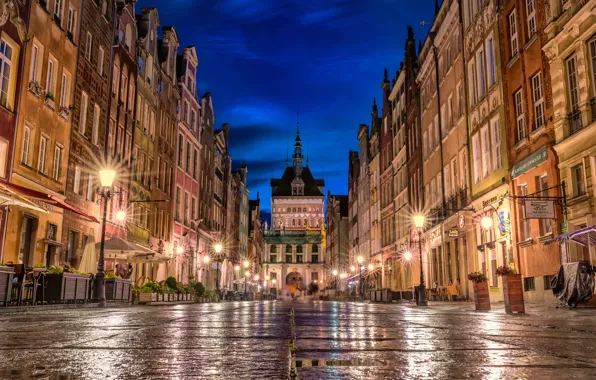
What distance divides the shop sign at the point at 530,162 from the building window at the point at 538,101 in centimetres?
124

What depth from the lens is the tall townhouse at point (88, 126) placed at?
25281mm

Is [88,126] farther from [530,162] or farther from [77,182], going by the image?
[530,162]

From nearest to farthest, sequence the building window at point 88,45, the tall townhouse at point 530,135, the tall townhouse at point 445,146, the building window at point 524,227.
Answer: the tall townhouse at point 530,135, the building window at point 524,227, the building window at point 88,45, the tall townhouse at point 445,146

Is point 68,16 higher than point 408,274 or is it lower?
higher

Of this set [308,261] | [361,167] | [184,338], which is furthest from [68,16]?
[308,261]

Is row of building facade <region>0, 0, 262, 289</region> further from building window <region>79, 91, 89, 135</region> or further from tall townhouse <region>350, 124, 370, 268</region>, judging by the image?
tall townhouse <region>350, 124, 370, 268</region>

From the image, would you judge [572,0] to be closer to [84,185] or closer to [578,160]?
[578,160]

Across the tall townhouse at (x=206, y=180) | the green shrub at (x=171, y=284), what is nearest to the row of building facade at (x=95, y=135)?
the tall townhouse at (x=206, y=180)

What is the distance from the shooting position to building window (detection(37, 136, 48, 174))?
879 inches

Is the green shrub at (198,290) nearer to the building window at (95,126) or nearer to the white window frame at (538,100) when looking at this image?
the building window at (95,126)

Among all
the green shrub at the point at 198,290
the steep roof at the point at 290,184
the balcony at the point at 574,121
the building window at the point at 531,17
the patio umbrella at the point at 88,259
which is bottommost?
the green shrub at the point at 198,290

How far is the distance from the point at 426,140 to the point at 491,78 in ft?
43.6

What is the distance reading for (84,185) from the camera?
26844 mm

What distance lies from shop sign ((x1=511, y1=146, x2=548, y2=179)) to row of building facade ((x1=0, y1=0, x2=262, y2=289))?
50.5 ft
